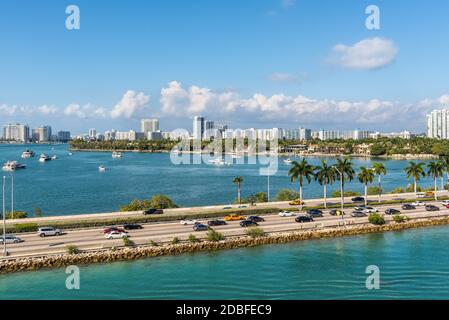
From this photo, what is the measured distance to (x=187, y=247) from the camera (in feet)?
108

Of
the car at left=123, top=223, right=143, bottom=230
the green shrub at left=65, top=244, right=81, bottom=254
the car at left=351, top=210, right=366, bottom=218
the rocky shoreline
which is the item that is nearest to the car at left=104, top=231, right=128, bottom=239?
the rocky shoreline

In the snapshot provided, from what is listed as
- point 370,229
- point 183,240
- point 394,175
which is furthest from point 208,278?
point 394,175

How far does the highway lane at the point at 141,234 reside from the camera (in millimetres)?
31125

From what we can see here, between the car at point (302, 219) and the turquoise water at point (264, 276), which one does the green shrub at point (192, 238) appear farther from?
the car at point (302, 219)

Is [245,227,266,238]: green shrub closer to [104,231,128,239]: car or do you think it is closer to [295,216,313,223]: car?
[295,216,313,223]: car

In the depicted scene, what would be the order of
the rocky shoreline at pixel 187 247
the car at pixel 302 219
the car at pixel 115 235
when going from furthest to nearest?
the car at pixel 302 219
the car at pixel 115 235
the rocky shoreline at pixel 187 247

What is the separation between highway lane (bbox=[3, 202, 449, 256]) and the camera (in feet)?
102

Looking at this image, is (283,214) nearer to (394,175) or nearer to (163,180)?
(163,180)

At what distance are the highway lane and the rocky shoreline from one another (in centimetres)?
137

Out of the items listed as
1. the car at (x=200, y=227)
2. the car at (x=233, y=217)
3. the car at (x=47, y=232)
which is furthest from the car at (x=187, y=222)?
the car at (x=47, y=232)

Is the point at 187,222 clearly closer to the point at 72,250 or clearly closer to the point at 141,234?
the point at 141,234

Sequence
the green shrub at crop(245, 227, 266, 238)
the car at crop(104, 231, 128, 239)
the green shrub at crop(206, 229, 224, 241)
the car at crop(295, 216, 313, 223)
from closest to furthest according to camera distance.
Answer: the car at crop(104, 231, 128, 239) → the green shrub at crop(206, 229, 224, 241) → the green shrub at crop(245, 227, 266, 238) → the car at crop(295, 216, 313, 223)

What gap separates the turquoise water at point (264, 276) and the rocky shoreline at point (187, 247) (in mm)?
776
